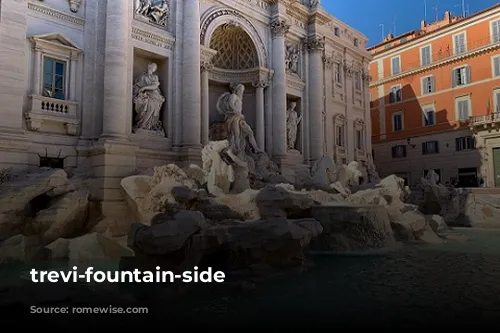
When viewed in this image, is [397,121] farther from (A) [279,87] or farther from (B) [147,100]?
(B) [147,100]

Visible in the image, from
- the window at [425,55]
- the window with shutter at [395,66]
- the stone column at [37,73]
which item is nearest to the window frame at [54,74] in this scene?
the stone column at [37,73]

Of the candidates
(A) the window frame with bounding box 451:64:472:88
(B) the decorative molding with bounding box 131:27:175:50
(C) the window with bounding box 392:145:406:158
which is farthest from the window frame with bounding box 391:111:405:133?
(B) the decorative molding with bounding box 131:27:175:50

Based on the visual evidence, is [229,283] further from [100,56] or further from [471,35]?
[471,35]

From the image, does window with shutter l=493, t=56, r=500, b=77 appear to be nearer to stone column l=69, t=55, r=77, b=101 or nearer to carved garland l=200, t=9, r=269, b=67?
carved garland l=200, t=9, r=269, b=67

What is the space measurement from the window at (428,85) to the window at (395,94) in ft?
5.11

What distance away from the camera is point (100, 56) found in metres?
10.3

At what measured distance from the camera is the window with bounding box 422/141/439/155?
23109 mm

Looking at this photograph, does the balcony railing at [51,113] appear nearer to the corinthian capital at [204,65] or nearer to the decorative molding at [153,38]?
the decorative molding at [153,38]

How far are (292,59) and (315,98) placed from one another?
1873mm

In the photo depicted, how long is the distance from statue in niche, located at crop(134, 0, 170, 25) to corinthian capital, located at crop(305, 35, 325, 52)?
6851mm

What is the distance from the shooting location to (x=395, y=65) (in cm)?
2580

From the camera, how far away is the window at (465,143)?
2136cm

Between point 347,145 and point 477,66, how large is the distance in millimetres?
9266

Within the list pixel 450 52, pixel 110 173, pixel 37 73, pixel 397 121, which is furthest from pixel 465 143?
pixel 37 73
